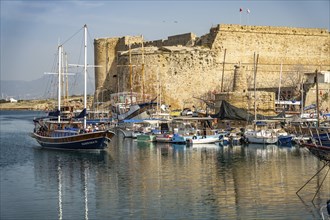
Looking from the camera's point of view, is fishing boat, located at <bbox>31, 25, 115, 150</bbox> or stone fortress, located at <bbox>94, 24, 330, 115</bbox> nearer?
fishing boat, located at <bbox>31, 25, 115, 150</bbox>

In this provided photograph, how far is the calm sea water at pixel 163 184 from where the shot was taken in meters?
14.6

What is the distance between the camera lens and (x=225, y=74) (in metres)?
41.9

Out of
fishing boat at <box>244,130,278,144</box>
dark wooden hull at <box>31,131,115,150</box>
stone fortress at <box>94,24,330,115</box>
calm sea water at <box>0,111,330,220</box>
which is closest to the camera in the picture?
calm sea water at <box>0,111,330,220</box>

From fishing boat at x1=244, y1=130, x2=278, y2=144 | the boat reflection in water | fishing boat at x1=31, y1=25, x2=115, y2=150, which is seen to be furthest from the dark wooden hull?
fishing boat at x1=244, y1=130, x2=278, y2=144

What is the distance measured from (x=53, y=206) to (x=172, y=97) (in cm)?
Result: 2559

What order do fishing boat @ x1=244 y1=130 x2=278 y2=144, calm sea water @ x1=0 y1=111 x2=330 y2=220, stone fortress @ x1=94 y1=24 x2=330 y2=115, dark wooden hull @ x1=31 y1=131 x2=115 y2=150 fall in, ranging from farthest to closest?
stone fortress @ x1=94 y1=24 x2=330 y2=115, fishing boat @ x1=244 y1=130 x2=278 y2=144, dark wooden hull @ x1=31 y1=131 x2=115 y2=150, calm sea water @ x1=0 y1=111 x2=330 y2=220

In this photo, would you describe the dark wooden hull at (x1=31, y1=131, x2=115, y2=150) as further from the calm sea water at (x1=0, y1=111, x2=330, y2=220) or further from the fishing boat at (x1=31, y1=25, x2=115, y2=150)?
the calm sea water at (x1=0, y1=111, x2=330, y2=220)

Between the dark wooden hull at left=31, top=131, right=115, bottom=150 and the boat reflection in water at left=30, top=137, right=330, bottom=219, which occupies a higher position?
the dark wooden hull at left=31, top=131, right=115, bottom=150

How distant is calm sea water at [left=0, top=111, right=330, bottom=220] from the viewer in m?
14.6

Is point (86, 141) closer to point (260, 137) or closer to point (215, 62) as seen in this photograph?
point (260, 137)

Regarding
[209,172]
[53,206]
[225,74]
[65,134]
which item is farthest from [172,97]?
[53,206]

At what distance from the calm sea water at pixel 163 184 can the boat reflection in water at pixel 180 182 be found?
0.02m

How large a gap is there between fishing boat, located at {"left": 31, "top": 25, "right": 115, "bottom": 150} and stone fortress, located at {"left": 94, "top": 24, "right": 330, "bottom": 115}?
30.5ft

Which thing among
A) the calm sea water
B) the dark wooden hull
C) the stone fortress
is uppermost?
the stone fortress
